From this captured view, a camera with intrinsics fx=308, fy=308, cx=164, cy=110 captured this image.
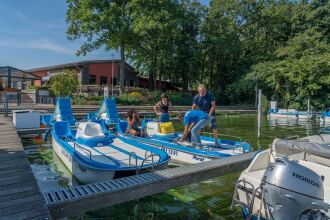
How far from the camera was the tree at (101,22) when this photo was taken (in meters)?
27.2

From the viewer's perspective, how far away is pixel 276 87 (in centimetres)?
2888

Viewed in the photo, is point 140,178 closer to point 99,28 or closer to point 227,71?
point 99,28

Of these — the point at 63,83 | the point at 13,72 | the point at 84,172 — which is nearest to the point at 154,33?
the point at 63,83

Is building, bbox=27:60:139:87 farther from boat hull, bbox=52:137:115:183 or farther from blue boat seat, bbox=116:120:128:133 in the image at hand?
boat hull, bbox=52:137:115:183

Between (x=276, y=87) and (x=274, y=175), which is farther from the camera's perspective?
(x=276, y=87)

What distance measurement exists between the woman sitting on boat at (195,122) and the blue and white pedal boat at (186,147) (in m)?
0.29

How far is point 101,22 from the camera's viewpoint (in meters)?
27.0

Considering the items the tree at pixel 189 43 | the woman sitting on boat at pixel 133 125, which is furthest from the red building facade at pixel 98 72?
the woman sitting on boat at pixel 133 125

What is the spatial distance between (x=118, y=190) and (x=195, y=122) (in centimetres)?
382

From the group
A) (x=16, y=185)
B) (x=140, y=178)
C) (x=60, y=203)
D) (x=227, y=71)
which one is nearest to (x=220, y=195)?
(x=140, y=178)

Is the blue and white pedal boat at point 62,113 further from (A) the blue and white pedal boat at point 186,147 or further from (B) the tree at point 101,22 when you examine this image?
(B) the tree at point 101,22

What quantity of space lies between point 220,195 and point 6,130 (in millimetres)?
8371

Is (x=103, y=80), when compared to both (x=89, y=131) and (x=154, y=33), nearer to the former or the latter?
(x=154, y=33)

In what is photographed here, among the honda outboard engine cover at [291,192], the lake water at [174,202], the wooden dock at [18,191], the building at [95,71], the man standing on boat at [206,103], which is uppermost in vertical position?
the building at [95,71]
